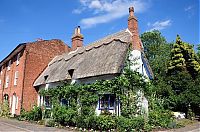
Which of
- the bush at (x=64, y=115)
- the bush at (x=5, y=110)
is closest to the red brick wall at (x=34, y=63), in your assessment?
the bush at (x=5, y=110)

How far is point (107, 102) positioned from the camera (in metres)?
18.3

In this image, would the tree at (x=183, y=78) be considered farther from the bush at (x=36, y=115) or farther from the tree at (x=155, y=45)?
the tree at (x=155, y=45)

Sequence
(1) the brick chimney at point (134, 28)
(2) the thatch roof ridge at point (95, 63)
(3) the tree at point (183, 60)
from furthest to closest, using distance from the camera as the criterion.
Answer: (3) the tree at point (183, 60)
(1) the brick chimney at point (134, 28)
(2) the thatch roof ridge at point (95, 63)

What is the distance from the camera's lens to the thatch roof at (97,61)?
18.0 meters

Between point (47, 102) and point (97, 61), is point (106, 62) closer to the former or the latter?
point (97, 61)

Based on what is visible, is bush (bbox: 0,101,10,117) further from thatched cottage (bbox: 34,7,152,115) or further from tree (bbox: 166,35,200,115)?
tree (bbox: 166,35,200,115)

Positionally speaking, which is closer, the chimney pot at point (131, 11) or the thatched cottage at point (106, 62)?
the thatched cottage at point (106, 62)

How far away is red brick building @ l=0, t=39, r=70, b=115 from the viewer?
2845 centimetres

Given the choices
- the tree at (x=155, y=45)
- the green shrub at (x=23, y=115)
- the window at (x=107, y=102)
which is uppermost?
the tree at (x=155, y=45)

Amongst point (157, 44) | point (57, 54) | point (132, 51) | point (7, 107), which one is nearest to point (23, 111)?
point (7, 107)

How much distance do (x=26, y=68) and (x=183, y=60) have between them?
1942 cm

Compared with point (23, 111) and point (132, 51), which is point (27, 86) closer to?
point (23, 111)

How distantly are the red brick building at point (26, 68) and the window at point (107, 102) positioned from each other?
13.0 metres

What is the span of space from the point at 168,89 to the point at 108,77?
1073 cm
